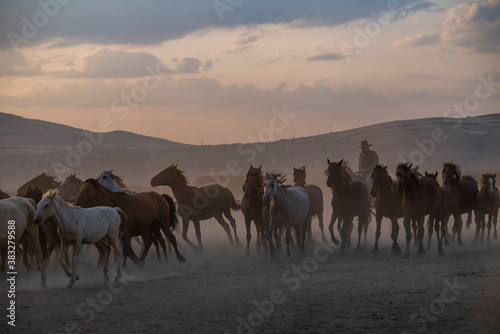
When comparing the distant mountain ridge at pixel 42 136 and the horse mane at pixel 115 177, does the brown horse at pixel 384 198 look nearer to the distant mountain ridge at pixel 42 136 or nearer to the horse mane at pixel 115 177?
the horse mane at pixel 115 177

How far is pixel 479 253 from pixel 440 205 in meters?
1.48

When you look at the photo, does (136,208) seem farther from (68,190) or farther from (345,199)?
(345,199)

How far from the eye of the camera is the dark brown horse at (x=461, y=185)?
1942 centimetres

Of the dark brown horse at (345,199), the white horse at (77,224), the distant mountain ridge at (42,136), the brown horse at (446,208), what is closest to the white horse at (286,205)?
the dark brown horse at (345,199)

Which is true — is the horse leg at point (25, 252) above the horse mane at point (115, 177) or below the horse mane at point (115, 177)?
below

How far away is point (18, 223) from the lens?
12.3m

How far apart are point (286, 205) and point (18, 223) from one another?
6800 millimetres

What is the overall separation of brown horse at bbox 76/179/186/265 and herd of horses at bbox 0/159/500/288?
0.02 meters

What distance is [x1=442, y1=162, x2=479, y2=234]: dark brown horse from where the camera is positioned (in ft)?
63.7

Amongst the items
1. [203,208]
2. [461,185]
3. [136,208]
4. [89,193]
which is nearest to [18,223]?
[89,193]

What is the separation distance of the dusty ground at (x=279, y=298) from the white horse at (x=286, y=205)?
141cm

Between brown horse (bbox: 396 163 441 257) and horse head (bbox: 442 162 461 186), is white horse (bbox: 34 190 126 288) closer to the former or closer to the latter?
brown horse (bbox: 396 163 441 257)

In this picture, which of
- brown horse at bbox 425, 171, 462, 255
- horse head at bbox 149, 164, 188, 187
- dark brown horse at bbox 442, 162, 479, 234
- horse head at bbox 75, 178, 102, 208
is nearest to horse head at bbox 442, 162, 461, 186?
dark brown horse at bbox 442, 162, 479, 234

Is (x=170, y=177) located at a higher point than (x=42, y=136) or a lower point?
lower
